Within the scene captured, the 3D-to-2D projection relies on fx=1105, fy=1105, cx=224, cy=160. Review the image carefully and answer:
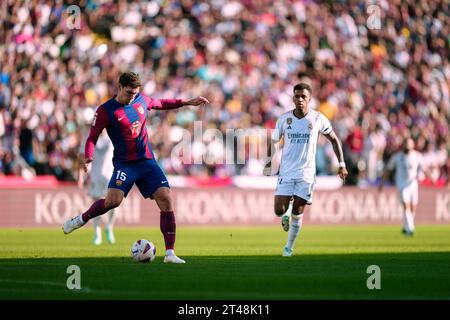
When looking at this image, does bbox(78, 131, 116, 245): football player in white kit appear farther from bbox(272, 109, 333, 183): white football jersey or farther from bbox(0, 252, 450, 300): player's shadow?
bbox(272, 109, 333, 183): white football jersey

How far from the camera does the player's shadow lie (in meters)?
11.6

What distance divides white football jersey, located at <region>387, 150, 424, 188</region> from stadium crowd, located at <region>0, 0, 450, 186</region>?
4527 mm

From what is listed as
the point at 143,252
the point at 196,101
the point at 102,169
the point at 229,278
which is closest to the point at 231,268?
the point at 143,252

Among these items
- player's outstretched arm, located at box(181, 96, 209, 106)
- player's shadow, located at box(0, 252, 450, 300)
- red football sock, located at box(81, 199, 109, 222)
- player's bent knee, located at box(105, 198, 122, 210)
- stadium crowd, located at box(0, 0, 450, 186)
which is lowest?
player's shadow, located at box(0, 252, 450, 300)

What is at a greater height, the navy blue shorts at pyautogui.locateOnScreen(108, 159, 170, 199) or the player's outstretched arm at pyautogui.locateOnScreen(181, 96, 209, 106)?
the player's outstretched arm at pyautogui.locateOnScreen(181, 96, 209, 106)

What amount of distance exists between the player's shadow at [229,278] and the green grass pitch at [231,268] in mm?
11

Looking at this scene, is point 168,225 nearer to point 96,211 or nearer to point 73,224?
point 96,211

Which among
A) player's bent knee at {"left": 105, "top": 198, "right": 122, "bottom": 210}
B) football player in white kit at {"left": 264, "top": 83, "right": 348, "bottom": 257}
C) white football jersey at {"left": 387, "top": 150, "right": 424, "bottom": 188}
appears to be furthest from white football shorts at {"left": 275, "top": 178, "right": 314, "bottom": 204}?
white football jersey at {"left": 387, "top": 150, "right": 424, "bottom": 188}

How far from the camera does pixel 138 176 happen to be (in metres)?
15.5

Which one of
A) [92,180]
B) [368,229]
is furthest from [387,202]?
[92,180]

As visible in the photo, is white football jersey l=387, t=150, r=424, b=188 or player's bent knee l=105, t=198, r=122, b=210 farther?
white football jersey l=387, t=150, r=424, b=188
